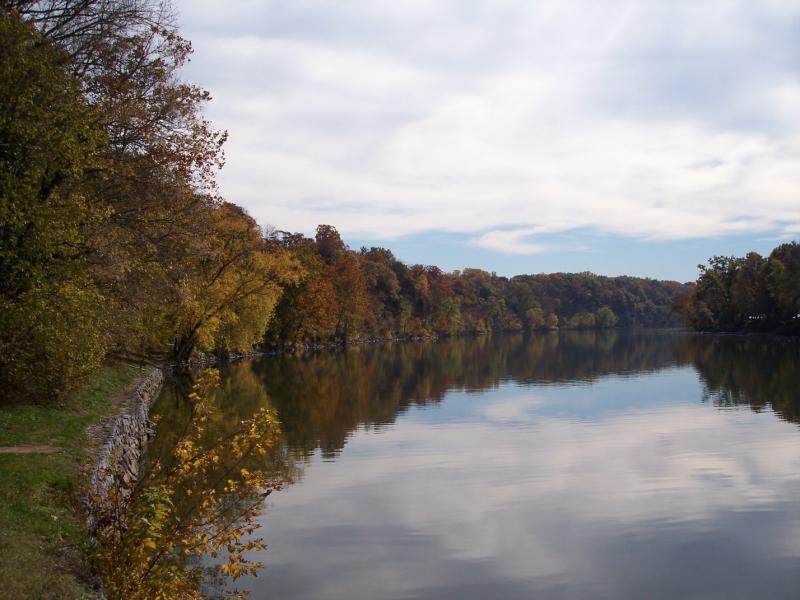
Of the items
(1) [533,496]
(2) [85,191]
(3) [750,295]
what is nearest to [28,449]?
(2) [85,191]

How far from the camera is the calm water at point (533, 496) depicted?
35.3 feet

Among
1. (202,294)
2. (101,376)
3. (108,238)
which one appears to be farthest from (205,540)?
(202,294)

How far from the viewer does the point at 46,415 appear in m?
15.9

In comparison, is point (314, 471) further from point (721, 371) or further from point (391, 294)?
point (391, 294)

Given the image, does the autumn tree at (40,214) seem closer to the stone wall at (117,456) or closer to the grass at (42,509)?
the grass at (42,509)

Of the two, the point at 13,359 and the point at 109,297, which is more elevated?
the point at 109,297

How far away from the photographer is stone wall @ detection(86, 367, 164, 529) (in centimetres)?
1005

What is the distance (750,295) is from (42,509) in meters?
96.5

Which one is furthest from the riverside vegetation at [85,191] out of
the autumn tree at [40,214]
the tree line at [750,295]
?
the tree line at [750,295]

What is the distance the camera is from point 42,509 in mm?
9609

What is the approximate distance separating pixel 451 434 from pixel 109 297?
10571mm

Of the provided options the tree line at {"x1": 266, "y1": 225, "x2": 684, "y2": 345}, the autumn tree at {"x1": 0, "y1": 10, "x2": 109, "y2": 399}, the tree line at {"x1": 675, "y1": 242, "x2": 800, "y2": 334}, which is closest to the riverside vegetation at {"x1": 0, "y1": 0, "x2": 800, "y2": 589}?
the autumn tree at {"x1": 0, "y1": 10, "x2": 109, "y2": 399}

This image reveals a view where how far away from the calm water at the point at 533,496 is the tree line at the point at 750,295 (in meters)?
56.9

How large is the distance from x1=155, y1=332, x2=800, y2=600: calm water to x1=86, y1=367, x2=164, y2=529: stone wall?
4.09 ft
